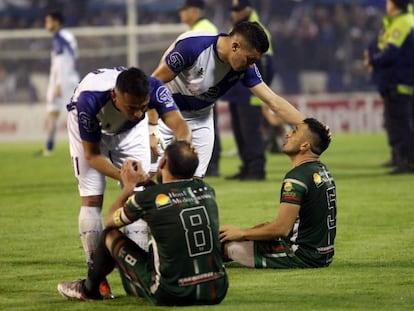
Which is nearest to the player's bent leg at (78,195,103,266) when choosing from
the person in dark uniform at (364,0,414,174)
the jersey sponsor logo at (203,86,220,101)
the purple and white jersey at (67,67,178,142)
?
the purple and white jersey at (67,67,178,142)

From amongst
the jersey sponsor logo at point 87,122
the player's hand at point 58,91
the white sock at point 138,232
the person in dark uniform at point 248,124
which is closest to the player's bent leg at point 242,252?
the white sock at point 138,232

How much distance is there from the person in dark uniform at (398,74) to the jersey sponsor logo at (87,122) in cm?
962

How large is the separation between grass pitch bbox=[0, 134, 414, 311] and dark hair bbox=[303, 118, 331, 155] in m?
0.91

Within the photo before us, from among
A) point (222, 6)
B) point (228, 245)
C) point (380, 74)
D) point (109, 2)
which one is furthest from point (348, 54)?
point (228, 245)

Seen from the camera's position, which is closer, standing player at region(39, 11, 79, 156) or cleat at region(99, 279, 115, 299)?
cleat at region(99, 279, 115, 299)

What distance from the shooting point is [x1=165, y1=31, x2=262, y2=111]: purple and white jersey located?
32.1 ft

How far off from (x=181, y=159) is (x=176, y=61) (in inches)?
101

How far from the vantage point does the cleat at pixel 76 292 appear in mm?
7820

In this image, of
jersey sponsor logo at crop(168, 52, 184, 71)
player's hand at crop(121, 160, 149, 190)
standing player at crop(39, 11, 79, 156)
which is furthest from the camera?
standing player at crop(39, 11, 79, 156)

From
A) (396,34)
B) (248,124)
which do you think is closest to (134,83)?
(248,124)

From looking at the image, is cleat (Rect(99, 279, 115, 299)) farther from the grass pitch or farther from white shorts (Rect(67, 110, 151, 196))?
white shorts (Rect(67, 110, 151, 196))

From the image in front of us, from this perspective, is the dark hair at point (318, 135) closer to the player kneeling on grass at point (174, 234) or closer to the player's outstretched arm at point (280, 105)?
the player's outstretched arm at point (280, 105)

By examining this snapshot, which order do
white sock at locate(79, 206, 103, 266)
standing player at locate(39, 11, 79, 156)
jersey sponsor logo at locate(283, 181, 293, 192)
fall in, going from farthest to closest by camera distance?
standing player at locate(39, 11, 79, 156)
jersey sponsor logo at locate(283, 181, 293, 192)
white sock at locate(79, 206, 103, 266)

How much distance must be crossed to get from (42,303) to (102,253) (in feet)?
1.93
